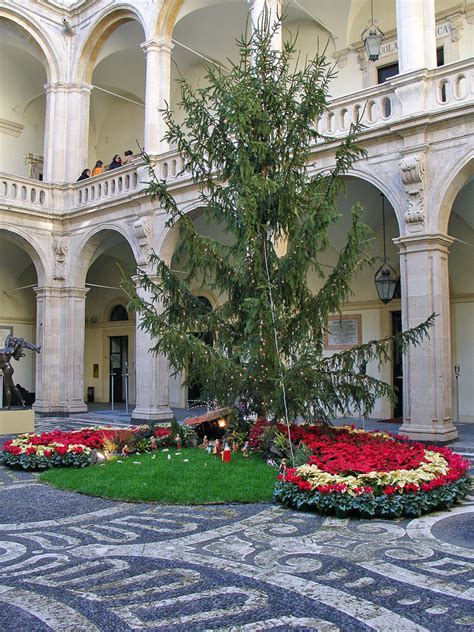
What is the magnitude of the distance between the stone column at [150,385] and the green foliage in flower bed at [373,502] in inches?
350

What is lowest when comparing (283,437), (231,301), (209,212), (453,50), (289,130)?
(283,437)

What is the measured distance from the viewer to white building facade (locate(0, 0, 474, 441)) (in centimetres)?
Result: 1073

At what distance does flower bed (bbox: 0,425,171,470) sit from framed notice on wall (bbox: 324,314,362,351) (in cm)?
719

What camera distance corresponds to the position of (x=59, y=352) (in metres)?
17.8

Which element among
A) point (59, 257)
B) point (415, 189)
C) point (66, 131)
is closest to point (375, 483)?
point (415, 189)

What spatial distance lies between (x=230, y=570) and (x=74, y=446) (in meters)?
5.24

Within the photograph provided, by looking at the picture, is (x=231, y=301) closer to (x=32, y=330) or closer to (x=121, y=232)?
(x=121, y=232)

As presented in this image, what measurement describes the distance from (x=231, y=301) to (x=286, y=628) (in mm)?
5955

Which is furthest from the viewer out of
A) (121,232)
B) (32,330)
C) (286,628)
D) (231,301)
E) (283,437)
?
(32,330)

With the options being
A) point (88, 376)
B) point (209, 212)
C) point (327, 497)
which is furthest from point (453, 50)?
point (88, 376)

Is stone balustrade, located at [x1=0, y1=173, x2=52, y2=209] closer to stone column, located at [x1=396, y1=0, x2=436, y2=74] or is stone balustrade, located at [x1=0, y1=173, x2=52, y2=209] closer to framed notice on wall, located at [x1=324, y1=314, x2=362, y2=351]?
framed notice on wall, located at [x1=324, y1=314, x2=362, y2=351]

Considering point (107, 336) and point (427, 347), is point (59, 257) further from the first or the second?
point (427, 347)

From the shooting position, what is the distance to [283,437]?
820 centimetres

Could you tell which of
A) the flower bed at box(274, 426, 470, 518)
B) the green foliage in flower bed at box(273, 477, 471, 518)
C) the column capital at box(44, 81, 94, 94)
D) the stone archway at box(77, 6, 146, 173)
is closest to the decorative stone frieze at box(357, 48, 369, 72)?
the stone archway at box(77, 6, 146, 173)
